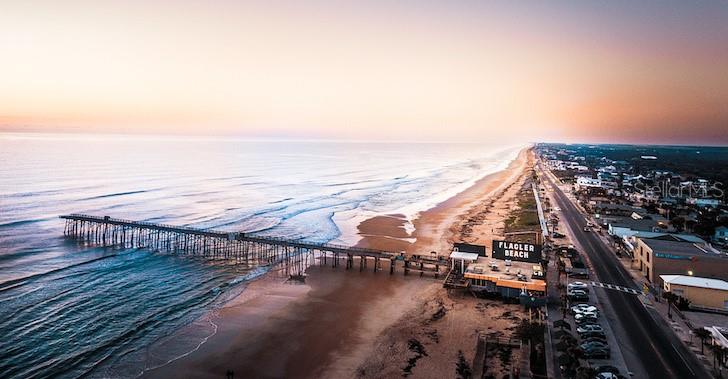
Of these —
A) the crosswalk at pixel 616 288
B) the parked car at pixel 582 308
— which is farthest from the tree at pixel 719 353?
the crosswalk at pixel 616 288

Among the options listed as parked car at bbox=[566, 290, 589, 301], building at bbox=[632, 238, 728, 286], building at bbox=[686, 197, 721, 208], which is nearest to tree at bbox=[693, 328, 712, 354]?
parked car at bbox=[566, 290, 589, 301]

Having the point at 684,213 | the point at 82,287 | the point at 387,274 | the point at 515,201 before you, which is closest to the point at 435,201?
the point at 515,201

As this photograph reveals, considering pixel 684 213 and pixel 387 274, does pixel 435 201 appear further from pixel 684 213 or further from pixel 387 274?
pixel 387 274

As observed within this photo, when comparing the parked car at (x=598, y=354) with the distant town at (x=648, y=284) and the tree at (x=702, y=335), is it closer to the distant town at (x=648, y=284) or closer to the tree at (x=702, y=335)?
the distant town at (x=648, y=284)

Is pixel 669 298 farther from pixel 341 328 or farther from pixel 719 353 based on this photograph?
pixel 341 328

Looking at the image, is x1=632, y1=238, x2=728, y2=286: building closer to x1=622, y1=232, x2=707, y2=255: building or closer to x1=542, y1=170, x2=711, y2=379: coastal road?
x1=542, y1=170, x2=711, y2=379: coastal road

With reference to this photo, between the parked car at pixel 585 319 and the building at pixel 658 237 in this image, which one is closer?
the parked car at pixel 585 319
